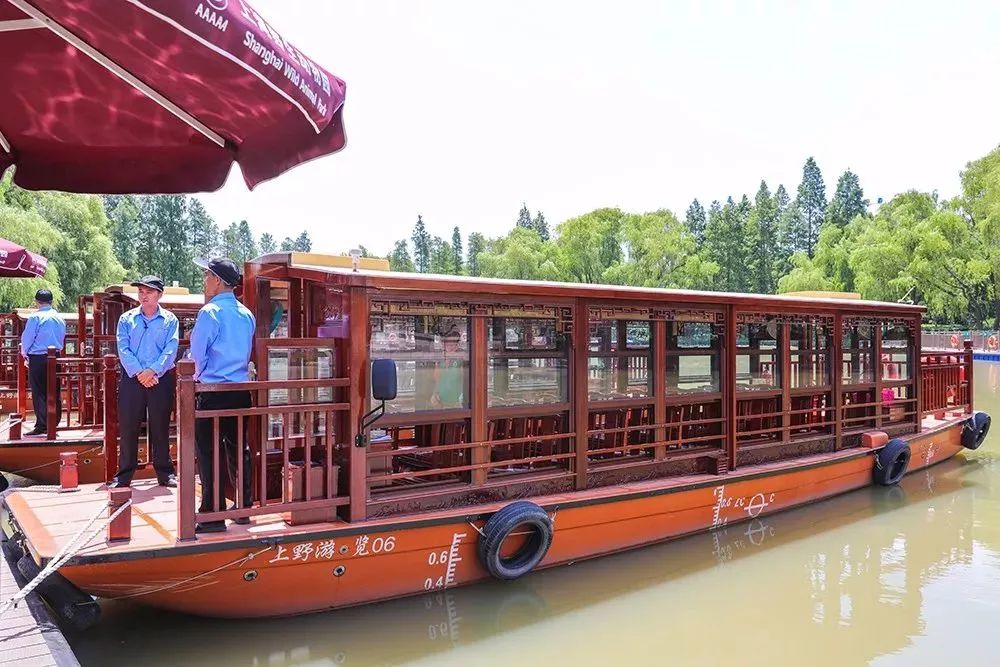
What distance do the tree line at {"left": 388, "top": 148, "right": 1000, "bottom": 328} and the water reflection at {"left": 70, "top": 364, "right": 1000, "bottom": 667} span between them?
29412 millimetres

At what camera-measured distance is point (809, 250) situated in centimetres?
6825

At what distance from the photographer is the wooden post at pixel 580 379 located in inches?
224

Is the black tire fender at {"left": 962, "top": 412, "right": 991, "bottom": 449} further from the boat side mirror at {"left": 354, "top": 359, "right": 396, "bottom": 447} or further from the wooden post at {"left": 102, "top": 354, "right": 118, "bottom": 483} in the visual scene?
the wooden post at {"left": 102, "top": 354, "right": 118, "bottom": 483}

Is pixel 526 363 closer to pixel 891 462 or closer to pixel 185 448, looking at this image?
pixel 185 448

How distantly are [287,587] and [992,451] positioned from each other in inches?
446

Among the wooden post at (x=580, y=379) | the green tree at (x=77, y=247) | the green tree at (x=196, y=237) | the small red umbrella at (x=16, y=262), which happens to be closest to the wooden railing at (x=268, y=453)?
the wooden post at (x=580, y=379)

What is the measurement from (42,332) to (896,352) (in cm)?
1003

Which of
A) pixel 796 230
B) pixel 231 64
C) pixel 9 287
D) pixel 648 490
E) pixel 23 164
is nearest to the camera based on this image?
pixel 231 64

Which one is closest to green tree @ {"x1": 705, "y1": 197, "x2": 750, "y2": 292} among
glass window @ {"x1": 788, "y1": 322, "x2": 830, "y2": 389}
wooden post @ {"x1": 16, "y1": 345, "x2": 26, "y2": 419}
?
glass window @ {"x1": 788, "y1": 322, "x2": 830, "y2": 389}

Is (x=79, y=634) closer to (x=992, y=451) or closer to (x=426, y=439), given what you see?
(x=426, y=439)

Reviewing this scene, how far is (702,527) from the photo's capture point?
6.62 meters

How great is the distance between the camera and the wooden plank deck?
10.5 feet

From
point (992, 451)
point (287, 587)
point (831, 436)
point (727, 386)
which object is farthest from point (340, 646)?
point (992, 451)

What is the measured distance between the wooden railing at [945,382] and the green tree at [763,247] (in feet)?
146
